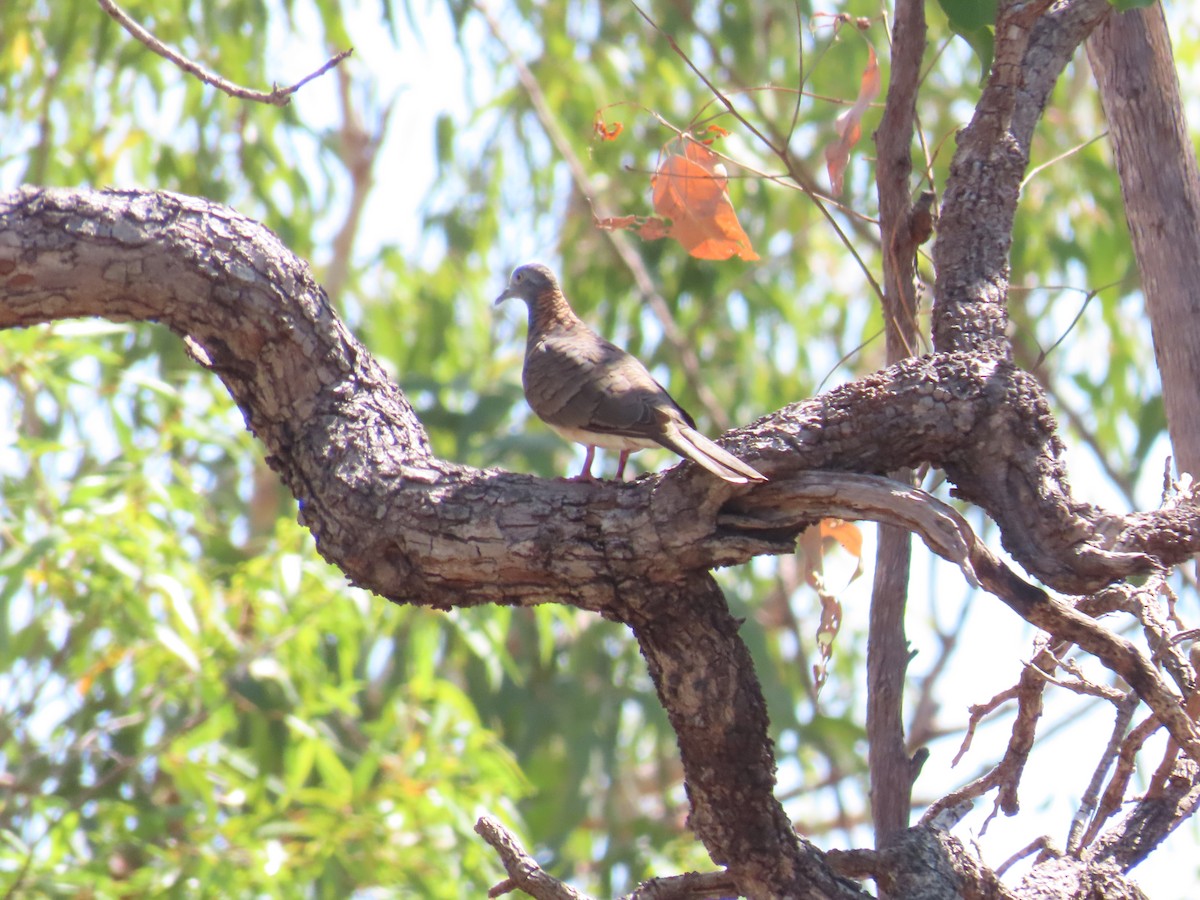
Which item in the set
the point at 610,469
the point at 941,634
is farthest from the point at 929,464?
the point at 941,634

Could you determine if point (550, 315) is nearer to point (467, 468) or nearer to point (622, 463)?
point (622, 463)

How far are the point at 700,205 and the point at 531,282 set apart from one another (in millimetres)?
1375

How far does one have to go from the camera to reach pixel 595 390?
2838mm

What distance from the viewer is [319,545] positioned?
2.06m

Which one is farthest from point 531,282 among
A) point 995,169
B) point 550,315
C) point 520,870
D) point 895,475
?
point 520,870

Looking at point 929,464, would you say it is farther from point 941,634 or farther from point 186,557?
point 941,634

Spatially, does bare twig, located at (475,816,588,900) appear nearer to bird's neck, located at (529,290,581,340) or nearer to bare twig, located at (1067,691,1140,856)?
bare twig, located at (1067,691,1140,856)

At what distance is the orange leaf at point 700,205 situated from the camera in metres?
2.60

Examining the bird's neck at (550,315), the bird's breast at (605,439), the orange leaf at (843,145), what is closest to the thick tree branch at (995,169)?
the orange leaf at (843,145)

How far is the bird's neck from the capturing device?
3.57 metres

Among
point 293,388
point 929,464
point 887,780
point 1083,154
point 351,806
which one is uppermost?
point 1083,154

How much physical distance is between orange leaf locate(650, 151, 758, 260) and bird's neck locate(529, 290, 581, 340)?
0.93 metres

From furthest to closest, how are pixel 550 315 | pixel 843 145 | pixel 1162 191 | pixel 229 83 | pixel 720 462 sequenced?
pixel 550 315 < pixel 1162 191 < pixel 843 145 < pixel 229 83 < pixel 720 462

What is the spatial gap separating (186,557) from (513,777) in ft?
4.79
